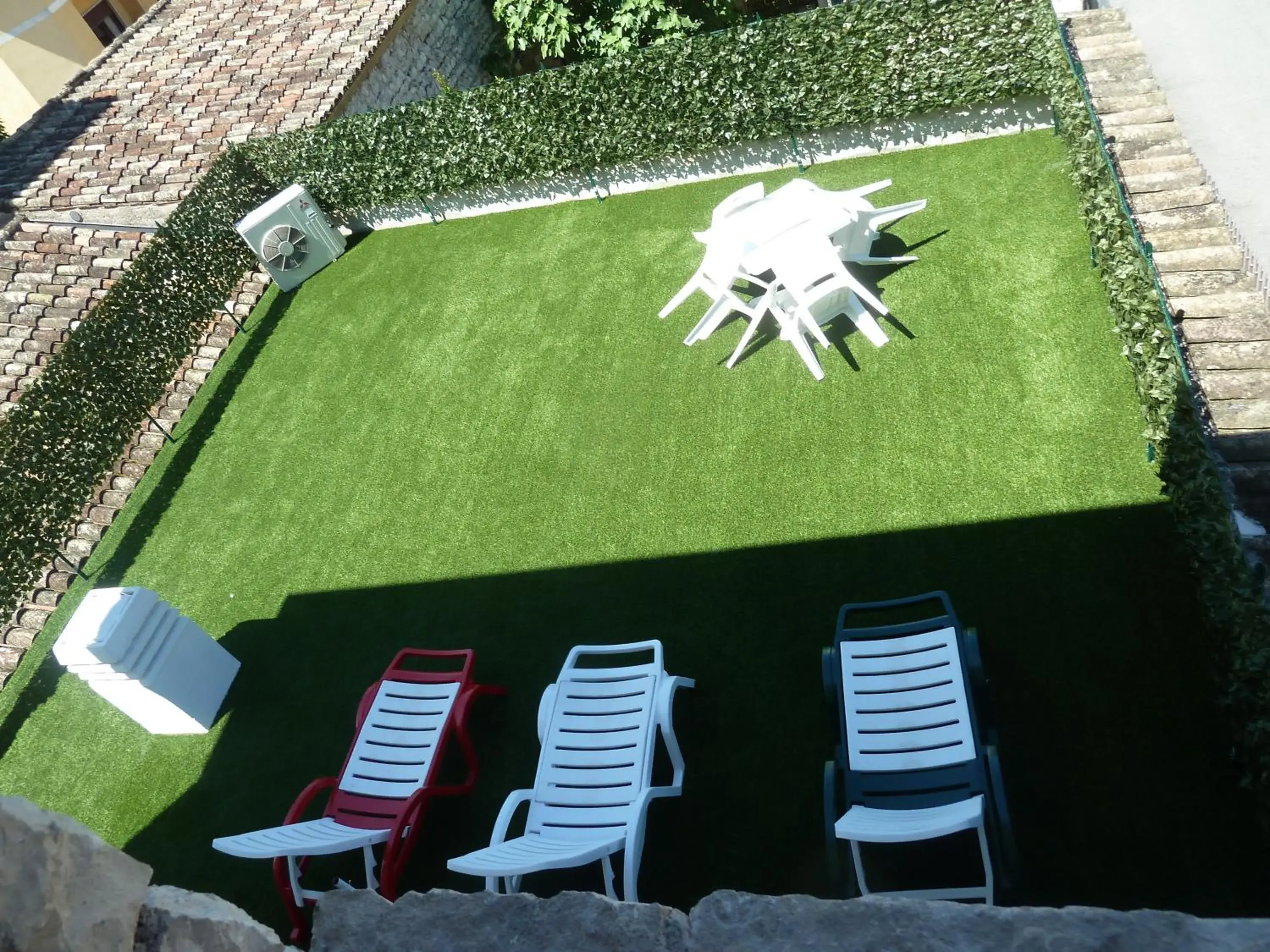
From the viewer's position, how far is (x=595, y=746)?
519 centimetres

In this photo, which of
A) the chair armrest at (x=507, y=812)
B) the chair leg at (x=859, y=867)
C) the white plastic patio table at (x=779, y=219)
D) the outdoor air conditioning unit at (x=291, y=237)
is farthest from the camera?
the outdoor air conditioning unit at (x=291, y=237)

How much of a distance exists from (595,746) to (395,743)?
145cm

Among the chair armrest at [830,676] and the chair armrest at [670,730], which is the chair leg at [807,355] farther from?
the chair armrest at [670,730]

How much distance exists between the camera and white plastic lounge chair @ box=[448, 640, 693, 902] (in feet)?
14.4

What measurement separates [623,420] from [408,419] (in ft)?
8.20

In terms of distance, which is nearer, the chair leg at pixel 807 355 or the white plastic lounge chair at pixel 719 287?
the chair leg at pixel 807 355

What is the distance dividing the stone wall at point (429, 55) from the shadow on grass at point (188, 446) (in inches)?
141

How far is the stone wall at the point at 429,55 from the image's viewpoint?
13.0 meters

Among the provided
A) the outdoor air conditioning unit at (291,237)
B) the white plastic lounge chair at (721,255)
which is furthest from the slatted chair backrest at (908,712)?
the outdoor air conditioning unit at (291,237)

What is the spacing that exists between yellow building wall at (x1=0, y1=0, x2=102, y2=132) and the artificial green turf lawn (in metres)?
15.8

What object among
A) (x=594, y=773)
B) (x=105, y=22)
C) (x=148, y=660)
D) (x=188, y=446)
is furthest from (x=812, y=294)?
(x=105, y=22)

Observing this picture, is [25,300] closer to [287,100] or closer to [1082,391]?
[287,100]

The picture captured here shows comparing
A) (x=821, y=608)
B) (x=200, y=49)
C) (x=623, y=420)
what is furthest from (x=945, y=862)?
(x=200, y=49)

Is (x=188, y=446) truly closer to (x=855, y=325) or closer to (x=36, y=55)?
(x=855, y=325)
